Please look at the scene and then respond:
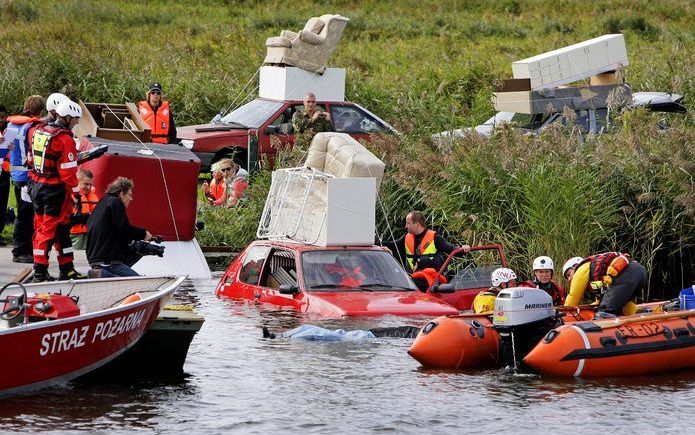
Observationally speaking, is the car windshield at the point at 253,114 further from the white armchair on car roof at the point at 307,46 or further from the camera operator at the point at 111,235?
the camera operator at the point at 111,235

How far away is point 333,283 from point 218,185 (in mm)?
7495

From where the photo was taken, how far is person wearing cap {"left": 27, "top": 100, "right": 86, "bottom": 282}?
15359 millimetres

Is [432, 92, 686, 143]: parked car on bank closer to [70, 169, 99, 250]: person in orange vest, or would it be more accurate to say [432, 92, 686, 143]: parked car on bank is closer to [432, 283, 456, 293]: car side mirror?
[432, 283, 456, 293]: car side mirror

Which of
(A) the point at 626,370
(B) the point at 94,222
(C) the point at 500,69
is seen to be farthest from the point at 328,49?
(A) the point at 626,370

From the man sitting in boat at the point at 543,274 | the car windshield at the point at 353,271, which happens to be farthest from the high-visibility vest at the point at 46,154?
the man sitting in boat at the point at 543,274

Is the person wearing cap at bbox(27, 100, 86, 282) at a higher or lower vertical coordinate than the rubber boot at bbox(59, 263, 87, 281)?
higher

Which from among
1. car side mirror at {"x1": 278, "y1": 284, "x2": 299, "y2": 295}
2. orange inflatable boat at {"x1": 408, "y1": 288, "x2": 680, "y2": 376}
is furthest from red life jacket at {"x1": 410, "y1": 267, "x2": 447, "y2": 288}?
orange inflatable boat at {"x1": 408, "y1": 288, "x2": 680, "y2": 376}

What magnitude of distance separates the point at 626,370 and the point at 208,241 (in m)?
10.3

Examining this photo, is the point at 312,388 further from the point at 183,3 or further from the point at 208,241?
the point at 183,3

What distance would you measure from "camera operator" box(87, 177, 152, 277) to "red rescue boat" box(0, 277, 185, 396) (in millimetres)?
1645

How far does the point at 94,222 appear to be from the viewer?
15.2 metres

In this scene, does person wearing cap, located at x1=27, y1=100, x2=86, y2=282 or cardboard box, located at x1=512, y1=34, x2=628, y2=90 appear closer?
person wearing cap, located at x1=27, y1=100, x2=86, y2=282

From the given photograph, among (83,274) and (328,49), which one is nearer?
(83,274)

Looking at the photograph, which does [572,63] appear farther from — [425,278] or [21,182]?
[21,182]
